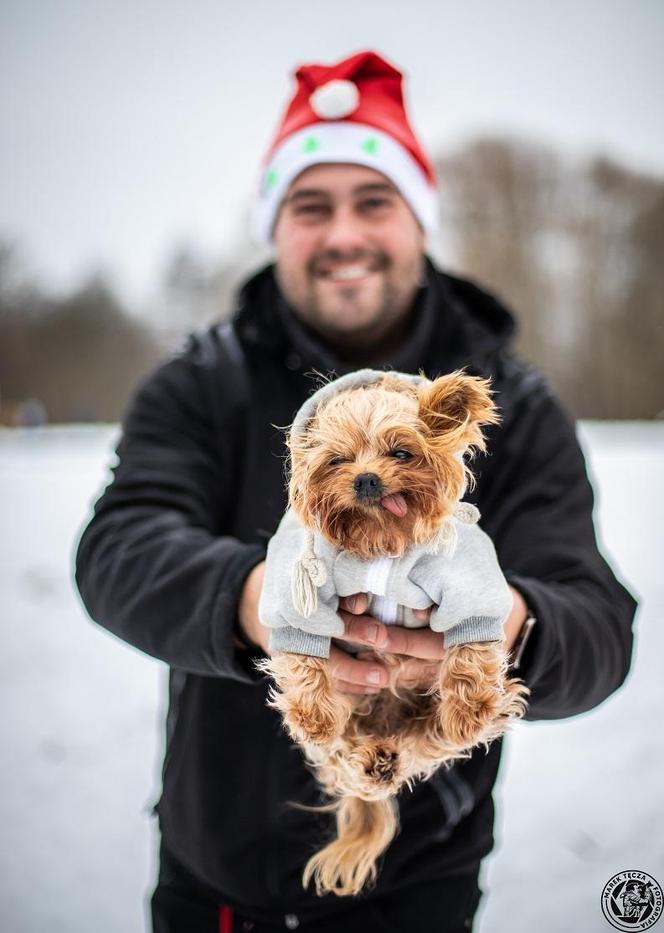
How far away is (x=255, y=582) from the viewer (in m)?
1.60

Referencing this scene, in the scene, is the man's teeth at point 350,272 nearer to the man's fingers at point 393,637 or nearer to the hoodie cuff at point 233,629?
the hoodie cuff at point 233,629

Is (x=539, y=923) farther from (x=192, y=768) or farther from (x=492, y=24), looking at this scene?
(x=492, y=24)

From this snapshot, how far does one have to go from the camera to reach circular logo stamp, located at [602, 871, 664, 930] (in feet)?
7.20

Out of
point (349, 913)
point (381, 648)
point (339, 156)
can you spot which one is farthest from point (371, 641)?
point (339, 156)

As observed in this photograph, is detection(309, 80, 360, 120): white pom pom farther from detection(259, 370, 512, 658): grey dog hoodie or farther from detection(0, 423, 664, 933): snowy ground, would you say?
detection(0, 423, 664, 933): snowy ground

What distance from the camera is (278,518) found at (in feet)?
6.50

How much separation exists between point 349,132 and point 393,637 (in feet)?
6.01

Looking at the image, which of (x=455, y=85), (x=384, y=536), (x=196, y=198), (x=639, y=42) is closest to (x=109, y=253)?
(x=196, y=198)

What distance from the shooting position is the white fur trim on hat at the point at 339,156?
2.30m

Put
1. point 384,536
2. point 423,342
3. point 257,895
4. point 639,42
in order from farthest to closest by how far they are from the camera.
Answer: point 639,42 < point 423,342 < point 257,895 < point 384,536

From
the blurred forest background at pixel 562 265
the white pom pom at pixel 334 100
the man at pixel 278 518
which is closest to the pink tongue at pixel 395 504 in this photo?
the man at pixel 278 518

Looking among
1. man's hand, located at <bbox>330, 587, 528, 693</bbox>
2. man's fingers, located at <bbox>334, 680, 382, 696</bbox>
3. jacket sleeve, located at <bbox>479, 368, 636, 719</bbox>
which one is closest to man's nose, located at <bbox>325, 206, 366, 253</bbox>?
jacket sleeve, located at <bbox>479, 368, 636, 719</bbox>

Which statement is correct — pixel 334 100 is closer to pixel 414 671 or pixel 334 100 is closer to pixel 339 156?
pixel 339 156

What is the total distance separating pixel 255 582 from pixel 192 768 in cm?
93
